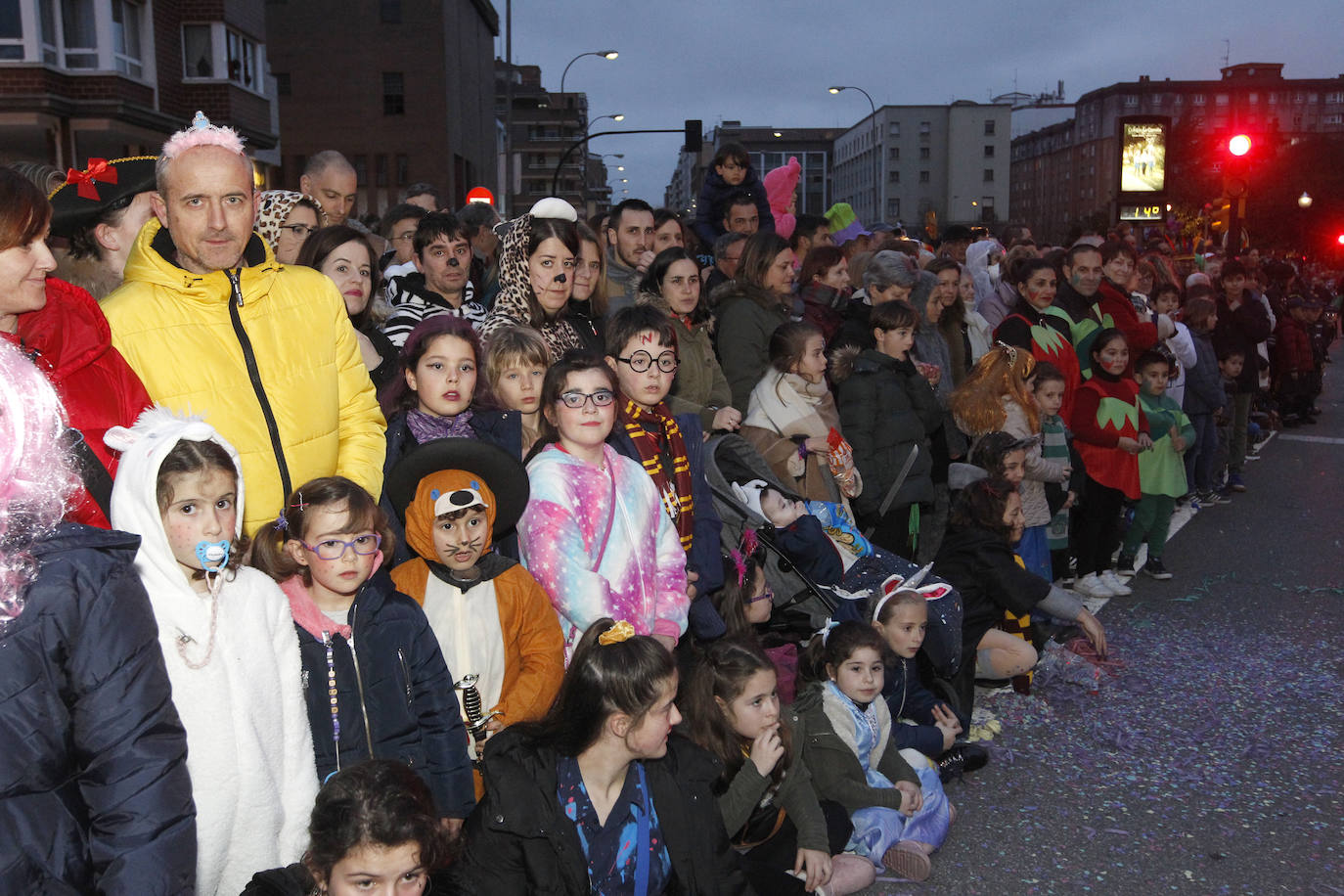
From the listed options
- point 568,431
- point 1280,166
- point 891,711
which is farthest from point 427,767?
point 1280,166

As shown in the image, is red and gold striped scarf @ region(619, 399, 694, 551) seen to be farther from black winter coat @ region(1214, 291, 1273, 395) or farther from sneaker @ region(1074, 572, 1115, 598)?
black winter coat @ region(1214, 291, 1273, 395)

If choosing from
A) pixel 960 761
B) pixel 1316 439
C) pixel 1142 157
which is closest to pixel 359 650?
pixel 960 761

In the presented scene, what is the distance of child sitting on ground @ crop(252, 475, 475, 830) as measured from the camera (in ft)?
10.1

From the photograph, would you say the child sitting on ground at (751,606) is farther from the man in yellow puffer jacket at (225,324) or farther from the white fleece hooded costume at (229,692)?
the white fleece hooded costume at (229,692)

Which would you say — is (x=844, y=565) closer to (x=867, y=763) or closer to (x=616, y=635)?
(x=867, y=763)

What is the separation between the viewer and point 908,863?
4145 mm

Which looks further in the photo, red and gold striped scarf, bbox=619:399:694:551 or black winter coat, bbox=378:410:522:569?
red and gold striped scarf, bbox=619:399:694:551

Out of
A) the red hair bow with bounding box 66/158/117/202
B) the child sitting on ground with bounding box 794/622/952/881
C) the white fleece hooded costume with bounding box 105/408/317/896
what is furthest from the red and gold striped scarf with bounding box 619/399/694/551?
the red hair bow with bounding box 66/158/117/202

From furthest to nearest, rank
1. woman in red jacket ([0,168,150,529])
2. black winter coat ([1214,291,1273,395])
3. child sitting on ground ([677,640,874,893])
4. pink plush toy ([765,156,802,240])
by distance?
black winter coat ([1214,291,1273,395]), pink plush toy ([765,156,802,240]), child sitting on ground ([677,640,874,893]), woman in red jacket ([0,168,150,529])

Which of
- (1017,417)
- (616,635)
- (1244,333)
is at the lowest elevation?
(616,635)

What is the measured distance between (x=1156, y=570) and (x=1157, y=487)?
62 centimetres

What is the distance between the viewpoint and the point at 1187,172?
5025 cm

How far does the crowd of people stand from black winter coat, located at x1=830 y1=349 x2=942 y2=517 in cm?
2

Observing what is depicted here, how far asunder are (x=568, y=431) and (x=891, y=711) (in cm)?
209
